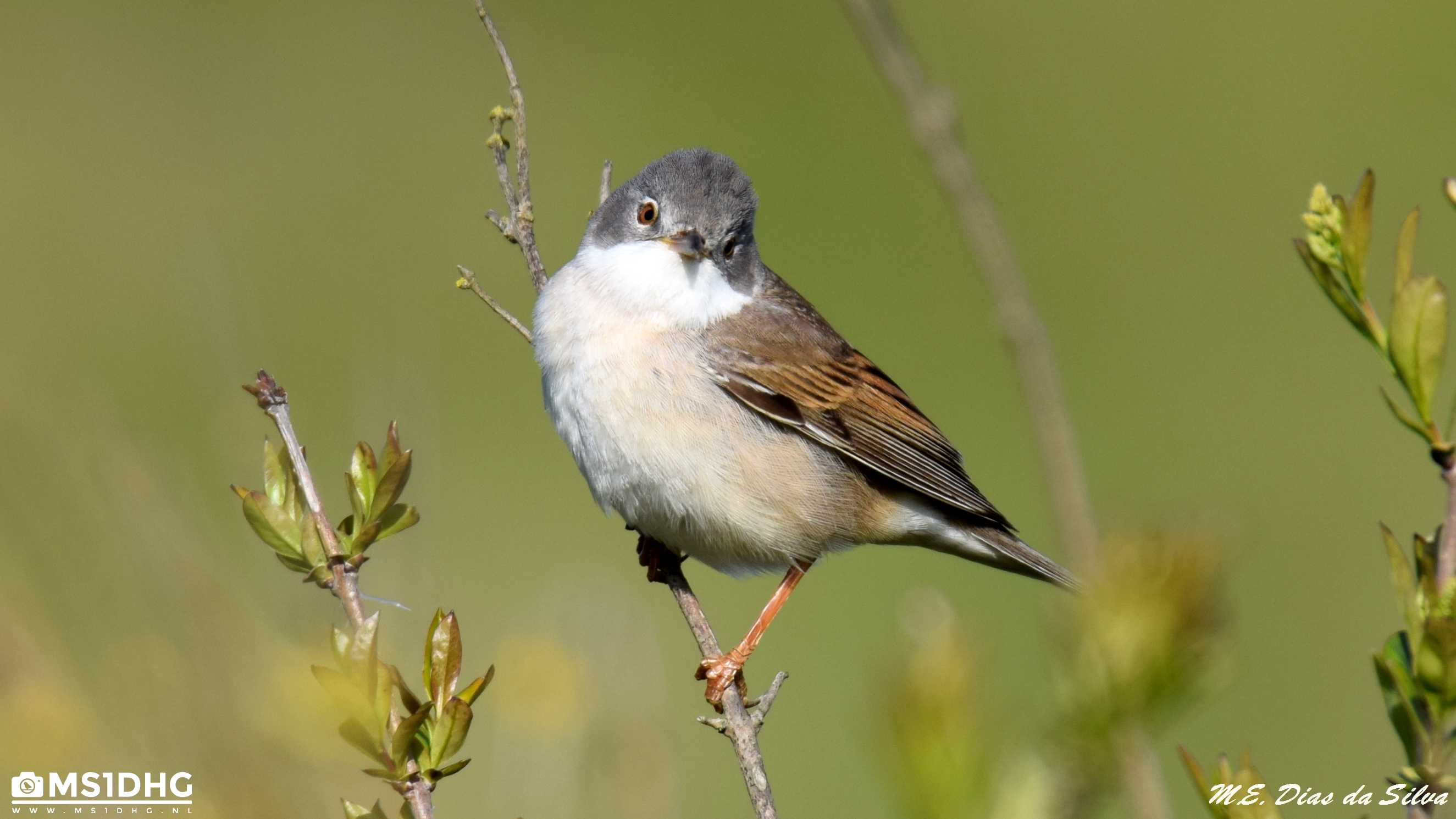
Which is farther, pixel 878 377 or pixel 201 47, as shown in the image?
pixel 201 47

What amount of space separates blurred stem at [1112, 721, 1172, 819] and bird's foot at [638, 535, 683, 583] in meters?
2.58

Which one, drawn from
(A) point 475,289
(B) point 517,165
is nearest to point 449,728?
(A) point 475,289

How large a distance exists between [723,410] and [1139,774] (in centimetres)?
274

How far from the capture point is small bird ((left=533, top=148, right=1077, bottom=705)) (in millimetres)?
3434

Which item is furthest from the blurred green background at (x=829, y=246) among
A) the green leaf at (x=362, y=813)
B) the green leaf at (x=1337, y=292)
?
the green leaf at (x=1337, y=292)

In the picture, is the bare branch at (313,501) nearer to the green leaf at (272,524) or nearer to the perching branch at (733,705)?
the green leaf at (272,524)

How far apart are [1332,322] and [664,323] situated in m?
6.44

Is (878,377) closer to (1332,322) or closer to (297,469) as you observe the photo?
(297,469)

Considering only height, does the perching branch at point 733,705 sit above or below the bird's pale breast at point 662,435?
below

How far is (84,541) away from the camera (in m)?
2.01

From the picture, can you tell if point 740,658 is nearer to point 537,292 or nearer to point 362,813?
point 537,292

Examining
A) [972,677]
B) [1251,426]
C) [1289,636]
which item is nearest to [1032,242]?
[1251,426]

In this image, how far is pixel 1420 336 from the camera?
3.51 feet

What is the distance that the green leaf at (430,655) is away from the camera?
1.37 metres
